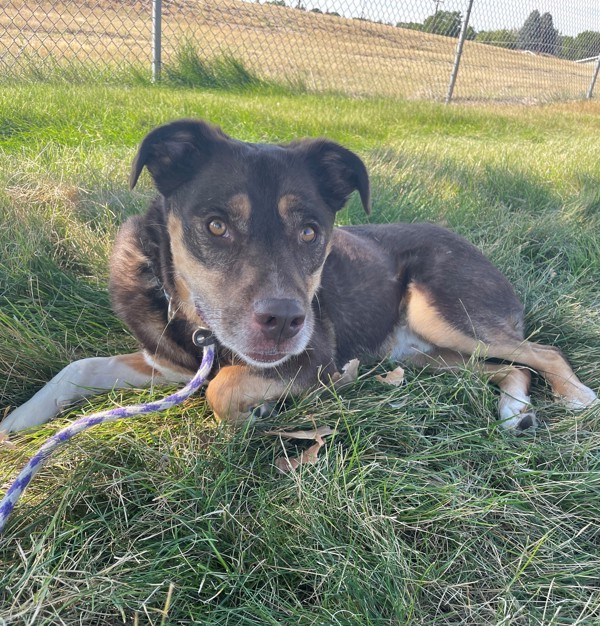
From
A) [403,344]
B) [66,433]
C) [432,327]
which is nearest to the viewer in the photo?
[66,433]

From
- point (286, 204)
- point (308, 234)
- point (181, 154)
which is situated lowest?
point (308, 234)

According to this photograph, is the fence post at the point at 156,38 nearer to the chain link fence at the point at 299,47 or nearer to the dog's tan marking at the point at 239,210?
the chain link fence at the point at 299,47

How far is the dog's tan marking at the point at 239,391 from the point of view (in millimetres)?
2318

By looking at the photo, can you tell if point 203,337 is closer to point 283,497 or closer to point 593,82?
point 283,497

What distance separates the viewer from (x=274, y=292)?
216 centimetres

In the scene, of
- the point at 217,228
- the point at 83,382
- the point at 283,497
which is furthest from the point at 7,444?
the point at 217,228

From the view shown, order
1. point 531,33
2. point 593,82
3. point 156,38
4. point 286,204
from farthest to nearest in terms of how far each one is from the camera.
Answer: point 593,82, point 531,33, point 156,38, point 286,204

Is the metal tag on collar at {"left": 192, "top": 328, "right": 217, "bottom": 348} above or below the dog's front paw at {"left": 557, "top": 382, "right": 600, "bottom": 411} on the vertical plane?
above

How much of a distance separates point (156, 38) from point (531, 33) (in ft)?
43.9

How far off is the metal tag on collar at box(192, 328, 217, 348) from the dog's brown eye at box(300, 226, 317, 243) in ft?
1.96

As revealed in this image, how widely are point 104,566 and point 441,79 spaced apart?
→ 14.9 meters

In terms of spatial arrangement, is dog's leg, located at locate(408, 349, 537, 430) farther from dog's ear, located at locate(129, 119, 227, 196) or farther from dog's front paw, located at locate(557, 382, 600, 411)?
dog's ear, located at locate(129, 119, 227, 196)

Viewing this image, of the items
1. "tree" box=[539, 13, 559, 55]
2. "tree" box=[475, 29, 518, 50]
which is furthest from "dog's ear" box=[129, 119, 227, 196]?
"tree" box=[539, 13, 559, 55]

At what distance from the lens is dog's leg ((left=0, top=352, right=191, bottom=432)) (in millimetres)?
2350
